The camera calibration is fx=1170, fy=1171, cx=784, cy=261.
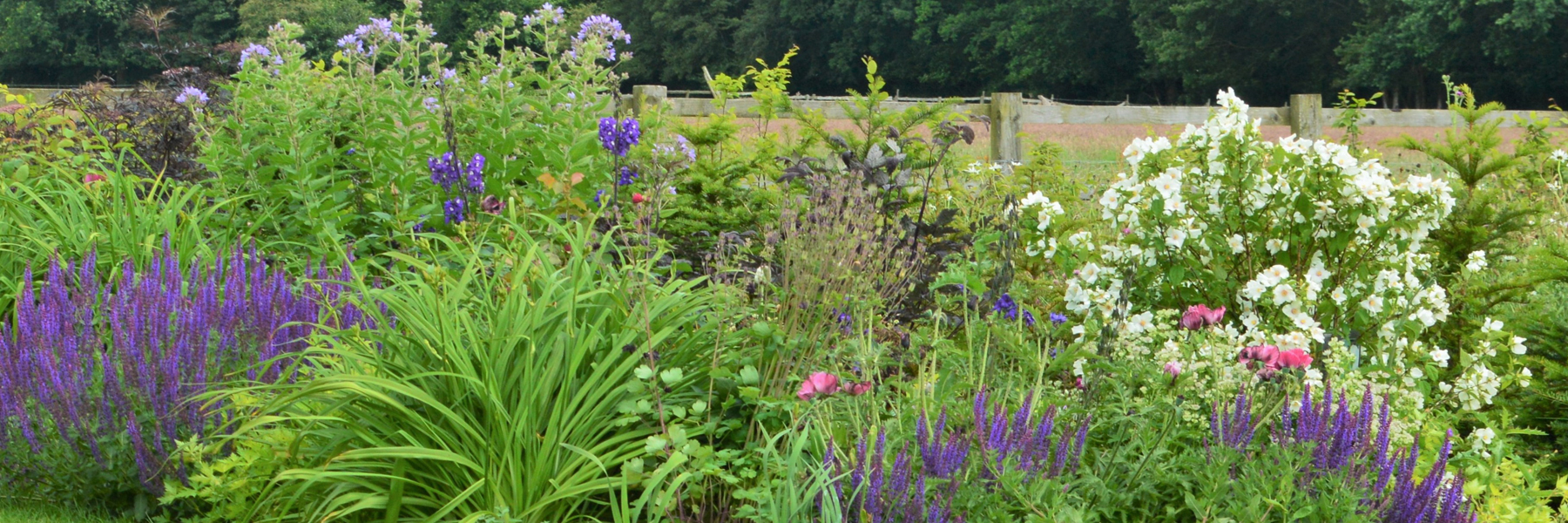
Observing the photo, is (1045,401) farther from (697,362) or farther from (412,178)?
(412,178)

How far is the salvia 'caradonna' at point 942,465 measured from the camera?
2.05 meters

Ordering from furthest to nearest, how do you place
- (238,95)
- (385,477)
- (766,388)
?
(238,95) → (766,388) → (385,477)

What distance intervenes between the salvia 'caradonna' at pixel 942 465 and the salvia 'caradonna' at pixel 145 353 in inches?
55.4

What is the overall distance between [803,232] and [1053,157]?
10.4ft

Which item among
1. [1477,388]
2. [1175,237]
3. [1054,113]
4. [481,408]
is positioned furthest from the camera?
[1054,113]

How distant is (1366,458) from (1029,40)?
154 ft

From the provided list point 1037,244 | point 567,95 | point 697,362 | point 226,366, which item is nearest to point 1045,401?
point 697,362

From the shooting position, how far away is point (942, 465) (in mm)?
2070

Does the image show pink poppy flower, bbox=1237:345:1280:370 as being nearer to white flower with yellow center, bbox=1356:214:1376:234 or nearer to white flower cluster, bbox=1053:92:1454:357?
white flower cluster, bbox=1053:92:1454:357

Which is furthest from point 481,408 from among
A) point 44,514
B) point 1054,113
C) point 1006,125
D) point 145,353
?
point 1054,113

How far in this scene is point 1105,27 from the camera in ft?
151

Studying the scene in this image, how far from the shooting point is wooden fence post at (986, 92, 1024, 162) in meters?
9.23

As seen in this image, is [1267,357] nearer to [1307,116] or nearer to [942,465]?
[942,465]

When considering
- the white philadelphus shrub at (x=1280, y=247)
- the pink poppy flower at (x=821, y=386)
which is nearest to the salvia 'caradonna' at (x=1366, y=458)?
the pink poppy flower at (x=821, y=386)
